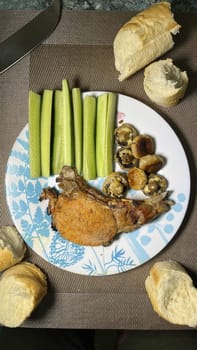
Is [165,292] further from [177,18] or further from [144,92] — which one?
[177,18]

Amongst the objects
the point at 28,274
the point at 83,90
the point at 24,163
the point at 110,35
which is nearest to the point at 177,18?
the point at 110,35

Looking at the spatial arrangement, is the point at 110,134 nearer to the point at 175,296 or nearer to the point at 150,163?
the point at 150,163

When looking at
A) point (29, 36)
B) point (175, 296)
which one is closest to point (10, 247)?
point (175, 296)

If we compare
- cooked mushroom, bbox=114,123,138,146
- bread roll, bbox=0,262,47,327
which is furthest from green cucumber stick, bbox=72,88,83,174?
bread roll, bbox=0,262,47,327

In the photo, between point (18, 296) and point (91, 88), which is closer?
point (18, 296)

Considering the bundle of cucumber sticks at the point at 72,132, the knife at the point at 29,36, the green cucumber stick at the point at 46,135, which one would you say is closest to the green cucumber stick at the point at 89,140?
the bundle of cucumber sticks at the point at 72,132

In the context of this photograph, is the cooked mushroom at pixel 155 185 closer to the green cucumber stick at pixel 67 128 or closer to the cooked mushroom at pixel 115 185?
the cooked mushroom at pixel 115 185

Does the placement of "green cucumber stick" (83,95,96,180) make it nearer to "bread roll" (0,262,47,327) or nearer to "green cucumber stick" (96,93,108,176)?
"green cucumber stick" (96,93,108,176)
